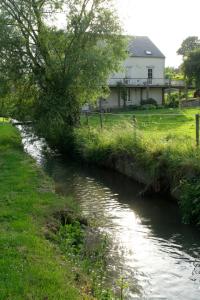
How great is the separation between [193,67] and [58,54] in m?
38.0

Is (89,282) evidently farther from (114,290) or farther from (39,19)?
(39,19)

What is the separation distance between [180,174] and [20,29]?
16.0 meters

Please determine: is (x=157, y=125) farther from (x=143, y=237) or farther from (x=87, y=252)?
(x=87, y=252)

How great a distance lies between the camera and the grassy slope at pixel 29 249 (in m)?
6.39

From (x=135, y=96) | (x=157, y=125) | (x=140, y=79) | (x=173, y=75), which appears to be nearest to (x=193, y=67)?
(x=140, y=79)

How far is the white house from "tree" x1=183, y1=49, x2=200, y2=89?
221cm

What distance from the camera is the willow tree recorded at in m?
25.3

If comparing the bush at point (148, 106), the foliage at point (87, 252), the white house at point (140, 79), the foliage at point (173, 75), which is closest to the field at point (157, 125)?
the foliage at point (87, 252)

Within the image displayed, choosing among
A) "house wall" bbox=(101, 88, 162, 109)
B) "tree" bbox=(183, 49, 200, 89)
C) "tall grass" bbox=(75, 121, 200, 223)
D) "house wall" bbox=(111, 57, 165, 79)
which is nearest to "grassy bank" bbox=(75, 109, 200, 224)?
"tall grass" bbox=(75, 121, 200, 223)

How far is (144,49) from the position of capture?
64188 millimetres

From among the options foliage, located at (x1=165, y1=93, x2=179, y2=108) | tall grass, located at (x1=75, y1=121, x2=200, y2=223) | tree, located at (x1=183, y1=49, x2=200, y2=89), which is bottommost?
tall grass, located at (x1=75, y1=121, x2=200, y2=223)

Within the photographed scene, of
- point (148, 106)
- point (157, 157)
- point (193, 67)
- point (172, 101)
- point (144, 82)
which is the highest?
point (193, 67)

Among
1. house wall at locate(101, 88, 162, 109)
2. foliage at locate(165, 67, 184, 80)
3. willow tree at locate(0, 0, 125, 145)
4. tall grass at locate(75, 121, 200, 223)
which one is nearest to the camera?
tall grass at locate(75, 121, 200, 223)

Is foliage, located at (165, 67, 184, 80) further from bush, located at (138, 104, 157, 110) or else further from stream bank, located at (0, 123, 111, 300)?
stream bank, located at (0, 123, 111, 300)
